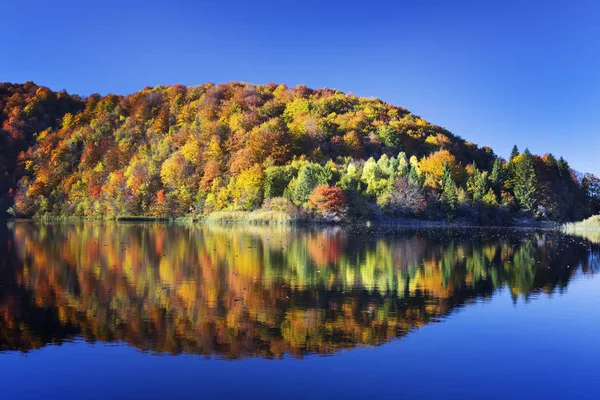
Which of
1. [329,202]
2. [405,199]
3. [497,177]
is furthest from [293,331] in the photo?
[497,177]

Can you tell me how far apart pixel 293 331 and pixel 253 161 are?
252ft

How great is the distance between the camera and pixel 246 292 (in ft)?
60.2

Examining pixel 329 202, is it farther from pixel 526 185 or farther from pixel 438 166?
pixel 526 185

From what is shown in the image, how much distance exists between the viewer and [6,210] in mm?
104250

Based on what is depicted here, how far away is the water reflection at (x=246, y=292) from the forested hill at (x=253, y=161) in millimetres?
43717

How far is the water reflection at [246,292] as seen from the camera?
42.4 feet

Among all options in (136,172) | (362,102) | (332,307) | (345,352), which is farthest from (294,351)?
(362,102)

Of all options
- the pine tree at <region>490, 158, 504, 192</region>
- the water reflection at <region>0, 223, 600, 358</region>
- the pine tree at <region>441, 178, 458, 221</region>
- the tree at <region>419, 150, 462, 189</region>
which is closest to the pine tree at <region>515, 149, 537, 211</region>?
the pine tree at <region>490, 158, 504, 192</region>

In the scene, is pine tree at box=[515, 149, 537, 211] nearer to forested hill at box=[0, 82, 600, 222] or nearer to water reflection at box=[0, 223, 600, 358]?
forested hill at box=[0, 82, 600, 222]

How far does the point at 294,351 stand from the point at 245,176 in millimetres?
73296

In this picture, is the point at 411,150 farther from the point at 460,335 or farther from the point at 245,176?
the point at 460,335

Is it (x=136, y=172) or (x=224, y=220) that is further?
(x=136, y=172)

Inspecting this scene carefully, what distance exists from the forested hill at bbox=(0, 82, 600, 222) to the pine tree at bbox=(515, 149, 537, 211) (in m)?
0.21

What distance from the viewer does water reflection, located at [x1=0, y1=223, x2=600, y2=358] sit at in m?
12.9
